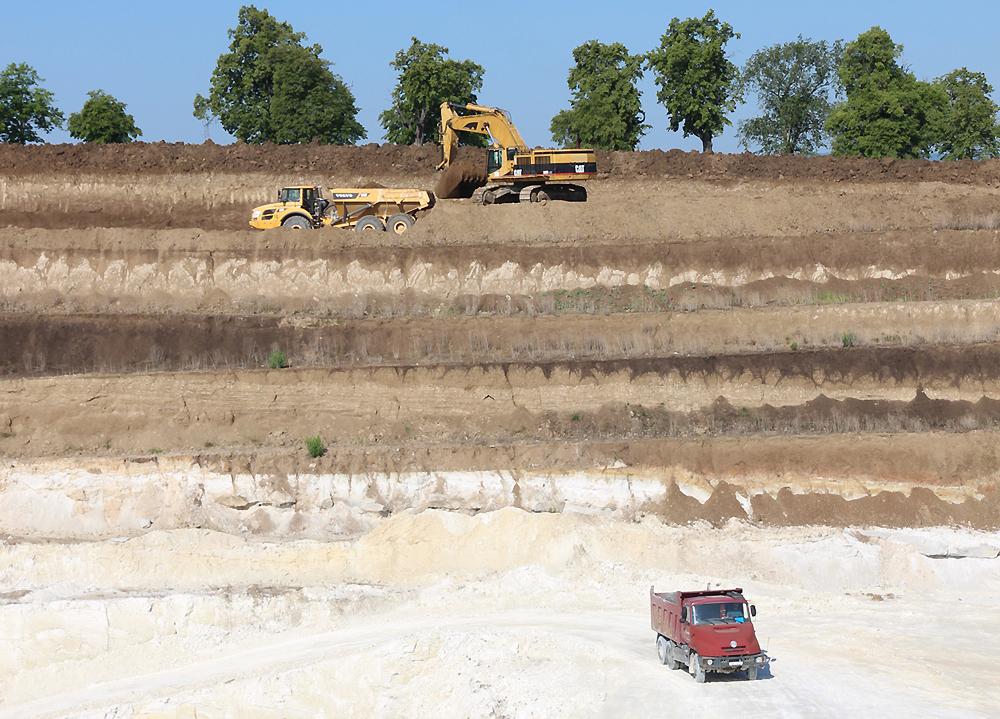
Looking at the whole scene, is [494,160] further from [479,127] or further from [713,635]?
[713,635]

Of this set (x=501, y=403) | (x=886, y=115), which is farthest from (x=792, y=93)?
(x=501, y=403)

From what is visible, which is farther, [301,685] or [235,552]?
[235,552]

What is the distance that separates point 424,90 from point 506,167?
16.9m

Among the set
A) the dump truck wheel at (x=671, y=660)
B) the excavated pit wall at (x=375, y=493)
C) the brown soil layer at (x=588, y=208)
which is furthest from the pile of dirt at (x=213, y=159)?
the dump truck wheel at (x=671, y=660)

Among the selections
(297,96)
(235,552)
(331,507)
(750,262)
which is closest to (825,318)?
(750,262)

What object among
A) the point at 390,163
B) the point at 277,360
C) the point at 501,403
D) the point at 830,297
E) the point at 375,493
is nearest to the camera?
the point at 375,493

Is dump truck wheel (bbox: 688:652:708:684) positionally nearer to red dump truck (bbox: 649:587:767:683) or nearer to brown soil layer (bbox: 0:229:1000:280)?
red dump truck (bbox: 649:587:767:683)

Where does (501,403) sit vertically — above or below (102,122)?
below

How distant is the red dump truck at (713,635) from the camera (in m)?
21.3

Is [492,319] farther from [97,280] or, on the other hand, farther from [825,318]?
[97,280]

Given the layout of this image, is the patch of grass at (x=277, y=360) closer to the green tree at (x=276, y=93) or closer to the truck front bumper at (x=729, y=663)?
the truck front bumper at (x=729, y=663)

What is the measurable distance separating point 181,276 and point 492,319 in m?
10.4

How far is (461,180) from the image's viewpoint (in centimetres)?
4906

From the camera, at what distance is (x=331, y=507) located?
3139 cm
